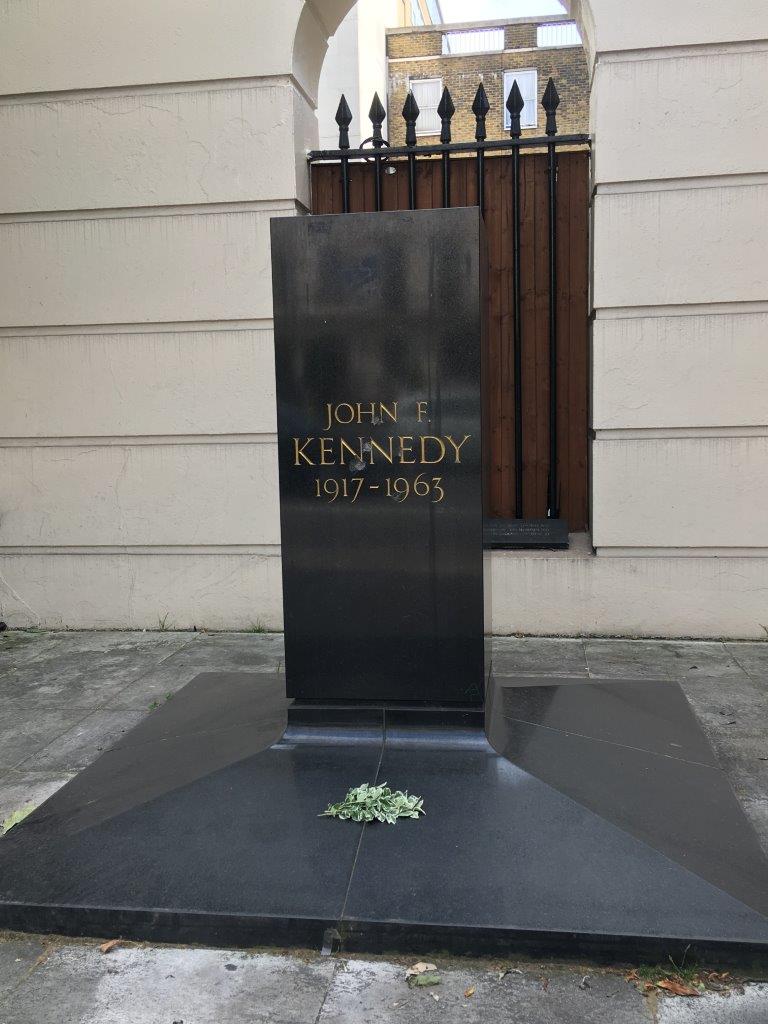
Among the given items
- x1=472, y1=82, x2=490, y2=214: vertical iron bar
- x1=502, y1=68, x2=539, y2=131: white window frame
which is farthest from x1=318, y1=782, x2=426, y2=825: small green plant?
x1=502, y1=68, x2=539, y2=131: white window frame

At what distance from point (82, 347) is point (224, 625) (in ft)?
8.04

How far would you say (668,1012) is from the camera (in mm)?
2648

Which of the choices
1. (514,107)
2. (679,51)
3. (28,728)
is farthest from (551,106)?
(28,728)

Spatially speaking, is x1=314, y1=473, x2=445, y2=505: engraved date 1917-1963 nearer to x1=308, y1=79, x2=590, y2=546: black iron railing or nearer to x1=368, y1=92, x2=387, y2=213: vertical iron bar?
x1=308, y1=79, x2=590, y2=546: black iron railing

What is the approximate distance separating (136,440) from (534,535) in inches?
126

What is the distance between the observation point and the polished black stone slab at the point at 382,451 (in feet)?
12.8

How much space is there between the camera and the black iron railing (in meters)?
6.71

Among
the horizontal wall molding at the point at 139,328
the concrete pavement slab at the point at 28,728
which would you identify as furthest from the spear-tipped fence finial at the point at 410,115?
the concrete pavement slab at the point at 28,728

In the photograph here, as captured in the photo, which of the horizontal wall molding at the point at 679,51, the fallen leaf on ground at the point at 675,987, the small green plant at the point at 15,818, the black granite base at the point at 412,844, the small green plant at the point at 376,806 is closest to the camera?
the fallen leaf on ground at the point at 675,987

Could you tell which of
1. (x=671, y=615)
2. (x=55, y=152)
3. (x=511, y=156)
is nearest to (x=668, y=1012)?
(x=671, y=615)

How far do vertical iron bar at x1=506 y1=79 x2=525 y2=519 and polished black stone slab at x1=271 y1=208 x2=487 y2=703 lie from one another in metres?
3.05

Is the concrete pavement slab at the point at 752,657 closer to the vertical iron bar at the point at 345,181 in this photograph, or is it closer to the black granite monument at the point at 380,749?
the black granite monument at the point at 380,749

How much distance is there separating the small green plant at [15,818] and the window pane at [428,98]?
32.1m

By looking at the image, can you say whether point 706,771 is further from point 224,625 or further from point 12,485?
point 12,485
